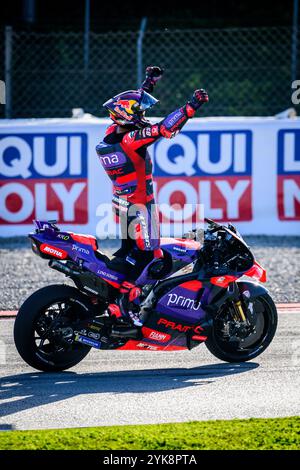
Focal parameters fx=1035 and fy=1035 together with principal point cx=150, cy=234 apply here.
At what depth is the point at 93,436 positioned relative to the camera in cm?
590

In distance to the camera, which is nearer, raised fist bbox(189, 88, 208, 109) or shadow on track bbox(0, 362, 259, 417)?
shadow on track bbox(0, 362, 259, 417)

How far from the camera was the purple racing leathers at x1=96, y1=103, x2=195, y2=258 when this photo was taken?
737cm

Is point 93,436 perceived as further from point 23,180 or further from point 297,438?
point 23,180

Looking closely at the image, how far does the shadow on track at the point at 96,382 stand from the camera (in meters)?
6.77

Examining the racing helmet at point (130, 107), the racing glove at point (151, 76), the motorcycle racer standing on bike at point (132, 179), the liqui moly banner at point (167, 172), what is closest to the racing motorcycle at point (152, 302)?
the motorcycle racer standing on bike at point (132, 179)

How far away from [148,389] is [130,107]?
201 centimetres

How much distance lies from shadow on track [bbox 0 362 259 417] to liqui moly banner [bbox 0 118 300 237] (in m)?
4.39

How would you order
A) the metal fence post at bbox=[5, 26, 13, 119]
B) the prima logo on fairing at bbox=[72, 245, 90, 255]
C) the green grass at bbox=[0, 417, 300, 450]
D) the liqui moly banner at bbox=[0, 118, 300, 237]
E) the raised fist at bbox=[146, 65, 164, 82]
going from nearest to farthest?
the green grass at bbox=[0, 417, 300, 450] → the prima logo on fairing at bbox=[72, 245, 90, 255] → the raised fist at bbox=[146, 65, 164, 82] → the liqui moly banner at bbox=[0, 118, 300, 237] → the metal fence post at bbox=[5, 26, 13, 119]

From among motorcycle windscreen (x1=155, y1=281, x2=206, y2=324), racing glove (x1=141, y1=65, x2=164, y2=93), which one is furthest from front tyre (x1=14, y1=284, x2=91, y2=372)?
racing glove (x1=141, y1=65, x2=164, y2=93)

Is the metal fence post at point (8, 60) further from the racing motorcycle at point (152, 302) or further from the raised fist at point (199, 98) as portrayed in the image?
the raised fist at point (199, 98)

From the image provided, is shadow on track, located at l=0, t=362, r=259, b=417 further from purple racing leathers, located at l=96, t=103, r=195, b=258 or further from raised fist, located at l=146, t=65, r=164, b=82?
raised fist, located at l=146, t=65, r=164, b=82

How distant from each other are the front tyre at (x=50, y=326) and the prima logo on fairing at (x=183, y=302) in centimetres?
60

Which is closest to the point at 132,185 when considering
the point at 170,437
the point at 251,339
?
the point at 251,339

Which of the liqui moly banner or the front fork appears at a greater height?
the liqui moly banner
